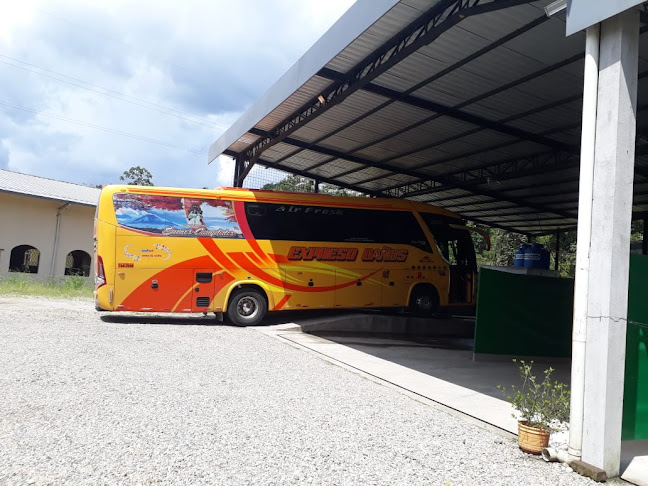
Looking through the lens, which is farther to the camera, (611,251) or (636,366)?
(636,366)

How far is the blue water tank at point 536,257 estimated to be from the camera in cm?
1109

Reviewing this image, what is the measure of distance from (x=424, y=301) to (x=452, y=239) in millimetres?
1808

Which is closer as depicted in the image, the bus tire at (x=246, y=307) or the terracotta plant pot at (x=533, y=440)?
the terracotta plant pot at (x=533, y=440)

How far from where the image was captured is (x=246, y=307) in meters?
11.8

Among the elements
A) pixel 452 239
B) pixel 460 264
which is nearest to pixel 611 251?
pixel 452 239

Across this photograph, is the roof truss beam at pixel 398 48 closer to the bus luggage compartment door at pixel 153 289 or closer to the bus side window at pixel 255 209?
the bus side window at pixel 255 209

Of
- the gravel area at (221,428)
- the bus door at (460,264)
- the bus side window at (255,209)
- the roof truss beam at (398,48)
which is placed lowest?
the gravel area at (221,428)

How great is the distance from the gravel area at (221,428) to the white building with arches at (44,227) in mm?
14645

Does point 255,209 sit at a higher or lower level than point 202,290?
higher

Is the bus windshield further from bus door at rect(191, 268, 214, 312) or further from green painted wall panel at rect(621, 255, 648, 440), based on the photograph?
green painted wall panel at rect(621, 255, 648, 440)

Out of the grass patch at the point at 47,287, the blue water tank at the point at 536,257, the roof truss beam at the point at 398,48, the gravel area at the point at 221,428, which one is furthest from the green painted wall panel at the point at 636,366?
the grass patch at the point at 47,287

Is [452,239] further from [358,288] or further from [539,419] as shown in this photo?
[539,419]

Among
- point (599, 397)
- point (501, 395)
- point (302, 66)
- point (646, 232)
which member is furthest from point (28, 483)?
point (646, 232)

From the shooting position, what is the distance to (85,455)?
136 inches
